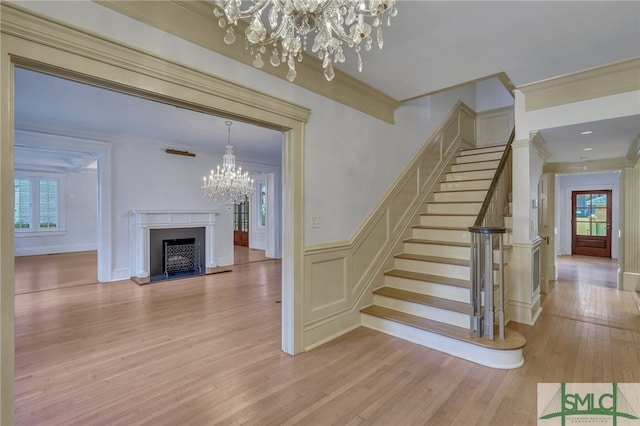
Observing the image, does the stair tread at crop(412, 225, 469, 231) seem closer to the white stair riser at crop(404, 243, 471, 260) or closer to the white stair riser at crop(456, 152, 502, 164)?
the white stair riser at crop(404, 243, 471, 260)

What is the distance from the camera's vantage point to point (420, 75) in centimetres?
313

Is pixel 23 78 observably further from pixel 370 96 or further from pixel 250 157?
pixel 250 157

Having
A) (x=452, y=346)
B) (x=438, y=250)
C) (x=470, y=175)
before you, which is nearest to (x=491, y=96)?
(x=470, y=175)

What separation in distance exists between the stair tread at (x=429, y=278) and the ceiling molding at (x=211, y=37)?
83.4 inches

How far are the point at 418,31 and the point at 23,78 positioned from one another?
4106 mm

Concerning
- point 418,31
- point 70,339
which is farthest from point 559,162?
point 70,339

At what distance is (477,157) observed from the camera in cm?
549

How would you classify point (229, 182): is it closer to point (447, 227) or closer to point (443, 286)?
point (447, 227)

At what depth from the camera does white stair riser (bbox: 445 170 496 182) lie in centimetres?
484

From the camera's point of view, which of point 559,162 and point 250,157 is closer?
point 559,162

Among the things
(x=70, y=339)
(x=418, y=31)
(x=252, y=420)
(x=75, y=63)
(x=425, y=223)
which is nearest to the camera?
(x=75, y=63)

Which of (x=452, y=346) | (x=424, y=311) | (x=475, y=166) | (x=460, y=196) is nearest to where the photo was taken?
(x=452, y=346)

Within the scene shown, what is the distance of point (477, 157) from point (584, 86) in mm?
2498

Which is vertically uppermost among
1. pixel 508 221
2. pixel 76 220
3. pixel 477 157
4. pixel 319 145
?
pixel 477 157
